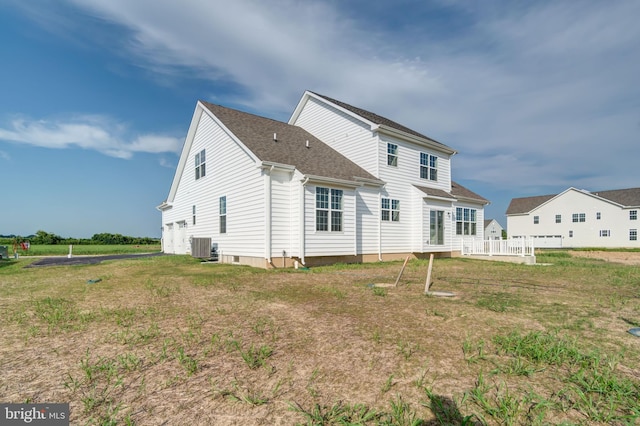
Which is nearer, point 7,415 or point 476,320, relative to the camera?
point 7,415

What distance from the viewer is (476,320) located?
557 centimetres

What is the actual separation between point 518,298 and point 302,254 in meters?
7.55

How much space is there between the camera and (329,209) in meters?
13.8

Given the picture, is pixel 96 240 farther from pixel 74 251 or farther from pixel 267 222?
pixel 267 222

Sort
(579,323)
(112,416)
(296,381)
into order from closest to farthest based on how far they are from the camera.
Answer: (112,416) < (296,381) < (579,323)

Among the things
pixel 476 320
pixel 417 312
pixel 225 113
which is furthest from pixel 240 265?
pixel 476 320

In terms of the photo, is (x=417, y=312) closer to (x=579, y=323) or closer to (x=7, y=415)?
(x=579, y=323)

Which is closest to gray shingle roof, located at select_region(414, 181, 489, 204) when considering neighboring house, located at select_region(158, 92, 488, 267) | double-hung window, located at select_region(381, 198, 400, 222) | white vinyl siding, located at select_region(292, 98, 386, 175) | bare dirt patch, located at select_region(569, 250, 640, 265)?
neighboring house, located at select_region(158, 92, 488, 267)

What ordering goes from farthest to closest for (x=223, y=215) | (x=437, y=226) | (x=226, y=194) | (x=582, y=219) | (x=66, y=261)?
(x=582, y=219) < (x=437, y=226) < (x=66, y=261) < (x=223, y=215) < (x=226, y=194)

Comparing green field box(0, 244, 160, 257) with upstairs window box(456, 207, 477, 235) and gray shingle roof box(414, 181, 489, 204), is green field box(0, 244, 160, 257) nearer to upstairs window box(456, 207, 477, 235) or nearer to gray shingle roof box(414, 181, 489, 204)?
gray shingle roof box(414, 181, 489, 204)

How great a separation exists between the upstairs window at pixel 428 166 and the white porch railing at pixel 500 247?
4.68 meters

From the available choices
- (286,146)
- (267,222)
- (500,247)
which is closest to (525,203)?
(500,247)

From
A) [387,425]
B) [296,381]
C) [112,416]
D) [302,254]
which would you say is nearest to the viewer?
[387,425]

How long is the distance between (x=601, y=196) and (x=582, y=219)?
4132 millimetres
